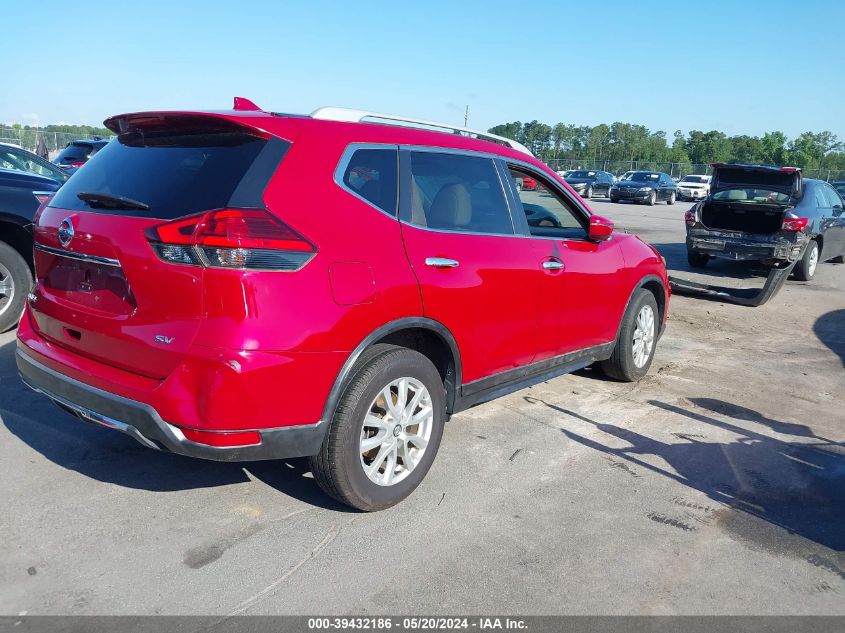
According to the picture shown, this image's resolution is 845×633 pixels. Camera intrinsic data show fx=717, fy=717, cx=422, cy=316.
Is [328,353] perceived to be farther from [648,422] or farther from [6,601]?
[648,422]

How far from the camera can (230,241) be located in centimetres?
283

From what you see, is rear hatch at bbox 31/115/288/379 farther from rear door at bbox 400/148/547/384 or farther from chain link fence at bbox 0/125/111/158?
chain link fence at bbox 0/125/111/158

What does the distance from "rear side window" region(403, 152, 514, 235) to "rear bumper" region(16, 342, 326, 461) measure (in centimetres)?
122

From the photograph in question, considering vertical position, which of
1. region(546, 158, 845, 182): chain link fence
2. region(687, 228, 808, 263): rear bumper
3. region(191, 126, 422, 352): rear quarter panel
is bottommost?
region(687, 228, 808, 263): rear bumper

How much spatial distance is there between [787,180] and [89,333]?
1131 cm

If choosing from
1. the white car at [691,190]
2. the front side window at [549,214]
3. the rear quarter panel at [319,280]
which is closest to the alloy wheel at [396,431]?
the rear quarter panel at [319,280]

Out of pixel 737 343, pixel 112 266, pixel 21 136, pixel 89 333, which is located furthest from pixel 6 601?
pixel 21 136

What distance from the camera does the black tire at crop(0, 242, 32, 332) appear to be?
6.09 meters

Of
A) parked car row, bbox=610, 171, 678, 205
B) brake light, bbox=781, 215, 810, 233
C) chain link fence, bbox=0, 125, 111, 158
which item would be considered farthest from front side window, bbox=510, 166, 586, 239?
chain link fence, bbox=0, 125, 111, 158

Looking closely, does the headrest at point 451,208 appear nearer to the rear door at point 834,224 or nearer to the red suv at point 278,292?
the red suv at point 278,292

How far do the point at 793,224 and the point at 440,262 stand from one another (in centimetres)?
934

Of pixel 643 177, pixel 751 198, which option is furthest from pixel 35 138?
pixel 751 198

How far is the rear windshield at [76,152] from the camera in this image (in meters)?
17.5

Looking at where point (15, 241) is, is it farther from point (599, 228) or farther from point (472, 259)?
point (599, 228)
